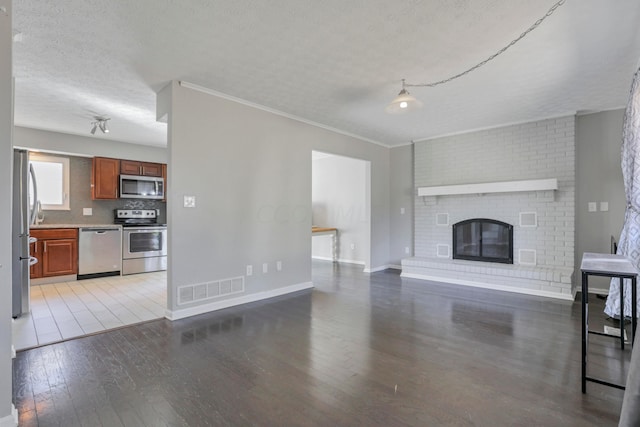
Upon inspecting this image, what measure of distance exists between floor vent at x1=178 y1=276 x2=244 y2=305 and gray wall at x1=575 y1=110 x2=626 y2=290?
474 cm

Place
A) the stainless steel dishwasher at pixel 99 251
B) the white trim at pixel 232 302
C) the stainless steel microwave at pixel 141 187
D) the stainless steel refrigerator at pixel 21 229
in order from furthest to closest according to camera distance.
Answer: the stainless steel microwave at pixel 141 187 → the stainless steel dishwasher at pixel 99 251 → the white trim at pixel 232 302 → the stainless steel refrigerator at pixel 21 229

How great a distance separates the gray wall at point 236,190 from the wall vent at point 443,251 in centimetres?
243

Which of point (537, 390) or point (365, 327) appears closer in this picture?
point (537, 390)

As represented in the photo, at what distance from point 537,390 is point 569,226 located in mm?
3316

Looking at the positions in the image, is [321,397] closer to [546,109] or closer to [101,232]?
[546,109]

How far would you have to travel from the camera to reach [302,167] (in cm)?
464

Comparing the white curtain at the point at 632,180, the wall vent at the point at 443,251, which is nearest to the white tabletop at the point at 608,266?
the white curtain at the point at 632,180

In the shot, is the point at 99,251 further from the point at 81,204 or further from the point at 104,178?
the point at 104,178

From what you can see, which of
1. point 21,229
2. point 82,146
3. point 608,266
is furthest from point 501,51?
point 82,146

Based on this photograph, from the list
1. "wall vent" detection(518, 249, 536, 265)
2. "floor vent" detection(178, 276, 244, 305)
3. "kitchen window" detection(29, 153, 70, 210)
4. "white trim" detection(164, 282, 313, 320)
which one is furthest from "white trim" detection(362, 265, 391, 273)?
"kitchen window" detection(29, 153, 70, 210)

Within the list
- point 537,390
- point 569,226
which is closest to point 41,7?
point 537,390

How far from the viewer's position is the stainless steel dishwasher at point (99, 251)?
5.27 meters

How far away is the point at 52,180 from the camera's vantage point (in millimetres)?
5551

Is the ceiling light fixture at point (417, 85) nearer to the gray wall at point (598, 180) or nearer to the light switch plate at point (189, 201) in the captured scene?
the light switch plate at point (189, 201)
